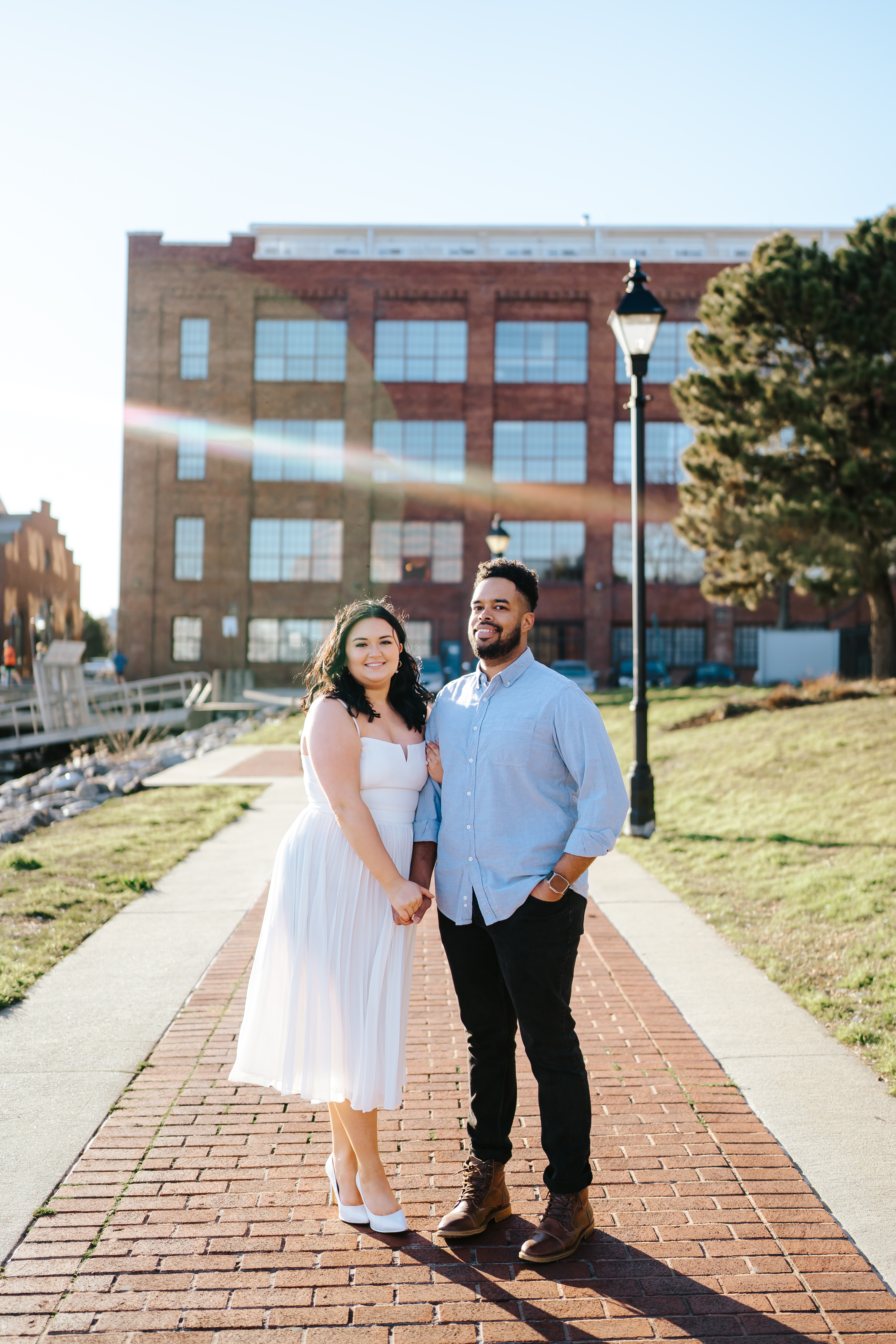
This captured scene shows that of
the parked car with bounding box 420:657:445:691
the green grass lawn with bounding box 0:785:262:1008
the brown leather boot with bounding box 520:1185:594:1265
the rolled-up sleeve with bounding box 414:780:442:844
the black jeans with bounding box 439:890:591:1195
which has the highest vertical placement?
the parked car with bounding box 420:657:445:691

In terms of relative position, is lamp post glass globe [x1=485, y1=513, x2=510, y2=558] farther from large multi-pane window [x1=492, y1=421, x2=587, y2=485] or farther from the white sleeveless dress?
large multi-pane window [x1=492, y1=421, x2=587, y2=485]

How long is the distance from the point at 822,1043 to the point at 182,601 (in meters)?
46.0

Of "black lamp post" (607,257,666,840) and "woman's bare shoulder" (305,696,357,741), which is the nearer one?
"woman's bare shoulder" (305,696,357,741)

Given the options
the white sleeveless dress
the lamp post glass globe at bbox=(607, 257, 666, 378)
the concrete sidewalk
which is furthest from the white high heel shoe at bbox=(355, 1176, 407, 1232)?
the lamp post glass globe at bbox=(607, 257, 666, 378)

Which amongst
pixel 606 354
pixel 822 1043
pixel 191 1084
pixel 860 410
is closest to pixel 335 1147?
pixel 191 1084

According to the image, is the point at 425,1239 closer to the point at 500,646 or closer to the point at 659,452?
the point at 500,646

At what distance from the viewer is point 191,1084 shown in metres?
4.45

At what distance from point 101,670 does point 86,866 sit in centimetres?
7024

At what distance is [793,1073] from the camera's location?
14.8 ft

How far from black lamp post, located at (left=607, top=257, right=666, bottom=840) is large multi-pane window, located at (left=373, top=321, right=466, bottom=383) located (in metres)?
38.8

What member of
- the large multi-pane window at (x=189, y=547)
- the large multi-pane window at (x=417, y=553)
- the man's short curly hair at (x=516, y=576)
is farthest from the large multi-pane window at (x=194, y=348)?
the man's short curly hair at (x=516, y=576)

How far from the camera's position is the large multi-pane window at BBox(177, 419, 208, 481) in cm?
4856

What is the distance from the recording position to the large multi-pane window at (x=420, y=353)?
4819cm

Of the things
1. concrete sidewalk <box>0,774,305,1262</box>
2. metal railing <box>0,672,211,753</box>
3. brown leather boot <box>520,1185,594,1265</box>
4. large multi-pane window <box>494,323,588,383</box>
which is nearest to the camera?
brown leather boot <box>520,1185,594,1265</box>
